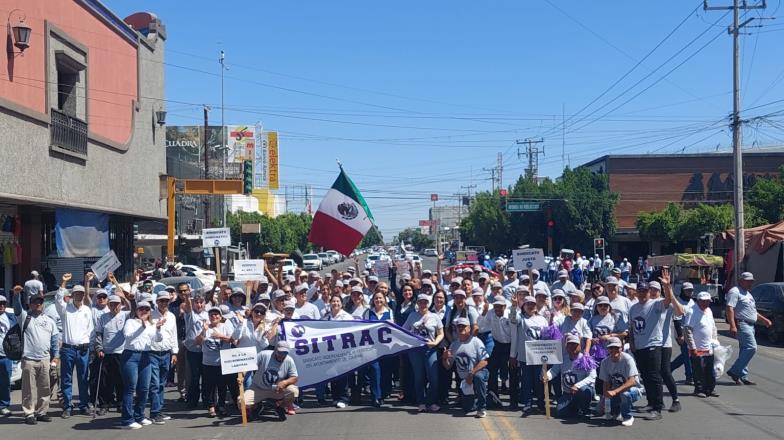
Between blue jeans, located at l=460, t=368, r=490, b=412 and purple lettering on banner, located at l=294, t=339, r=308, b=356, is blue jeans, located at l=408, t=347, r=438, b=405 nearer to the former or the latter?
blue jeans, located at l=460, t=368, r=490, b=412

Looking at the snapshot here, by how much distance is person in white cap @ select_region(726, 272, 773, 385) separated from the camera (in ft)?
46.3

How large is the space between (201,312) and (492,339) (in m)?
4.26

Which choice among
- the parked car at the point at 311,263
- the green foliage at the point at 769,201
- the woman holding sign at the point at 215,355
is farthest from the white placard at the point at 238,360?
the parked car at the point at 311,263

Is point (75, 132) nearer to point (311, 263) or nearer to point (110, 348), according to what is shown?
point (110, 348)

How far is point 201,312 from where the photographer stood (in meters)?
12.3

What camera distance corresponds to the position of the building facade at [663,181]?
63.6 m

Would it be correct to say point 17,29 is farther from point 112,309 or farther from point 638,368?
point 638,368

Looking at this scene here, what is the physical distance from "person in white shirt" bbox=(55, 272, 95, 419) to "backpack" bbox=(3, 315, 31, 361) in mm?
554

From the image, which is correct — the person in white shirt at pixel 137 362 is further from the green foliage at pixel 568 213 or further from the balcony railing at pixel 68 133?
the green foliage at pixel 568 213

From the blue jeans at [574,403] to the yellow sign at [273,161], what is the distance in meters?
92.7

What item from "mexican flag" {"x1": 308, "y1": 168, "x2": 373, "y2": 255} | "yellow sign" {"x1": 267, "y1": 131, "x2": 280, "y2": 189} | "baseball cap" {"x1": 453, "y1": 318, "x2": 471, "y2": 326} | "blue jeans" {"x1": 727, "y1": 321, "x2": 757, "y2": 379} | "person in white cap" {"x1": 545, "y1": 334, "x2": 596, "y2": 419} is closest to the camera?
"person in white cap" {"x1": 545, "y1": 334, "x2": 596, "y2": 419}

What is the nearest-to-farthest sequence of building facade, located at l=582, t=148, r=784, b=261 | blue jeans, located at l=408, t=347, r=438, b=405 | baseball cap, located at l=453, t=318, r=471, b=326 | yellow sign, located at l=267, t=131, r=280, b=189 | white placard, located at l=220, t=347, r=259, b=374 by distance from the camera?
white placard, located at l=220, t=347, r=259, b=374
baseball cap, located at l=453, t=318, r=471, b=326
blue jeans, located at l=408, t=347, r=438, b=405
building facade, located at l=582, t=148, r=784, b=261
yellow sign, located at l=267, t=131, r=280, b=189

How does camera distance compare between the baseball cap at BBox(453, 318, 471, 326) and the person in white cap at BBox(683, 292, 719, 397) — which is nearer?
the baseball cap at BBox(453, 318, 471, 326)

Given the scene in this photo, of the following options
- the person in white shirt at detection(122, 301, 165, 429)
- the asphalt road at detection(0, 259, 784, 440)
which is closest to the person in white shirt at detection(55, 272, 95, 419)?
the asphalt road at detection(0, 259, 784, 440)
